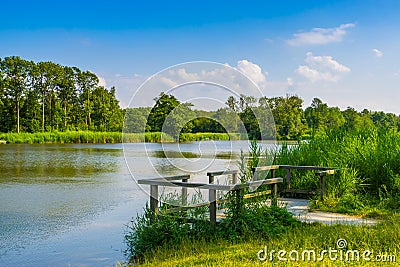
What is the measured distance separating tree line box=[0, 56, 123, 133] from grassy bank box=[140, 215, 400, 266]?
153ft

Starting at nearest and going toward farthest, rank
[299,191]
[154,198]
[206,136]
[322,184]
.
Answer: [154,198]
[206,136]
[322,184]
[299,191]

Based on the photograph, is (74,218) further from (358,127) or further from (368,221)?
(358,127)

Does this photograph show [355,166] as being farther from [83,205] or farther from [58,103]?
[58,103]

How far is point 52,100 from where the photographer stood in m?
56.4

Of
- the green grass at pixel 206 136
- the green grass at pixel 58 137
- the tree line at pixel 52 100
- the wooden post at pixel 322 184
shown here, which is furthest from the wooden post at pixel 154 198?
the tree line at pixel 52 100

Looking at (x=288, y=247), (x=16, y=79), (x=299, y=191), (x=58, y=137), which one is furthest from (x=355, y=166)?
(x=16, y=79)

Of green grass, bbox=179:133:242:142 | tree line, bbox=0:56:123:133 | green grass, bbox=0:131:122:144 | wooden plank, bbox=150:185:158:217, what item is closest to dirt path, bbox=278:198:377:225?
green grass, bbox=179:133:242:142

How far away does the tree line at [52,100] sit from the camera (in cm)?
5009

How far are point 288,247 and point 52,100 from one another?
5500cm

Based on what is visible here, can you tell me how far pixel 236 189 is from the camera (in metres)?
6.28

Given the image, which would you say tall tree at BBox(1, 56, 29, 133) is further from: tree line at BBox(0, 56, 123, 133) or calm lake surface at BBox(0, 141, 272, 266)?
calm lake surface at BBox(0, 141, 272, 266)

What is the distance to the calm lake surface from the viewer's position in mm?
7090

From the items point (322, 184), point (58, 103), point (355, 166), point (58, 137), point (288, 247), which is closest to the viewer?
point (288, 247)

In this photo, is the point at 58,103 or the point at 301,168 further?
the point at 58,103
